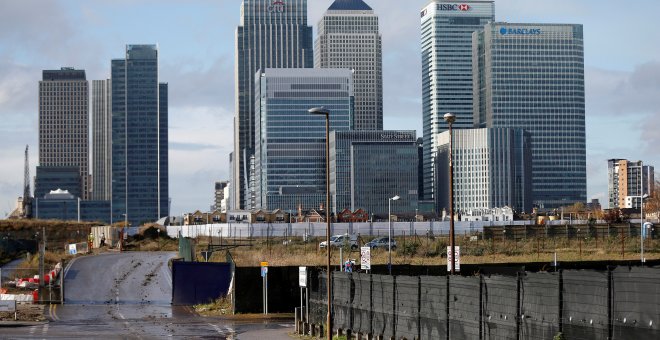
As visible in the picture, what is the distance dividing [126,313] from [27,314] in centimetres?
486

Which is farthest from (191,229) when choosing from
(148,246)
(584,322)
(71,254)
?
(584,322)

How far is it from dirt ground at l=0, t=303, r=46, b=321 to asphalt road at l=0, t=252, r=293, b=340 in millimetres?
594

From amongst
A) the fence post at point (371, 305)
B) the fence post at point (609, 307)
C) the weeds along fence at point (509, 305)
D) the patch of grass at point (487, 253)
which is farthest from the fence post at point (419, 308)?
the patch of grass at point (487, 253)

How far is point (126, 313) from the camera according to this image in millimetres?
55219

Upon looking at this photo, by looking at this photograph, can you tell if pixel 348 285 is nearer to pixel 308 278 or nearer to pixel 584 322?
pixel 308 278

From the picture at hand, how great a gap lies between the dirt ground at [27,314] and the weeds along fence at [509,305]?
19151 mm

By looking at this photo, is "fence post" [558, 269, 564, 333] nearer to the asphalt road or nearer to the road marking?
the asphalt road

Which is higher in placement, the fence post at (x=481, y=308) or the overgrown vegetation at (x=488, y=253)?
the fence post at (x=481, y=308)

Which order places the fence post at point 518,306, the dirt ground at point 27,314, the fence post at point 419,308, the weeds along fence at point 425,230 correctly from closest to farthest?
the fence post at point 518,306
the fence post at point 419,308
the dirt ground at point 27,314
the weeds along fence at point 425,230

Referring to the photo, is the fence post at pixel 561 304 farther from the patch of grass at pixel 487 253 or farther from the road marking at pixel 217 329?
the patch of grass at pixel 487 253

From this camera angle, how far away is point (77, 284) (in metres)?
71.6

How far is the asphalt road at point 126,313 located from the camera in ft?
139

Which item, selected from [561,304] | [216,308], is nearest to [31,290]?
[216,308]

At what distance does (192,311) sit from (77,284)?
1797 centimetres
